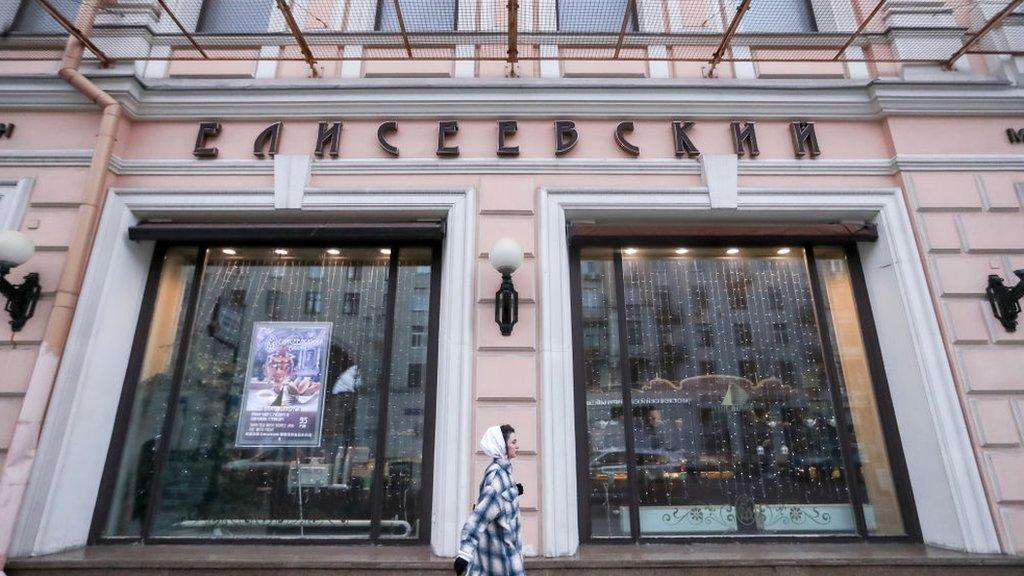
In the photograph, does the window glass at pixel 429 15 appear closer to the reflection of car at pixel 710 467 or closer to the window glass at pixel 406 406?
the window glass at pixel 406 406

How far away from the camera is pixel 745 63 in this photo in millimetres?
6633

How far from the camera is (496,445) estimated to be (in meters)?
3.89

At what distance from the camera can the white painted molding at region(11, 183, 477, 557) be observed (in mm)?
4949

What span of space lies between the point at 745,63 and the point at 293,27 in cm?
580

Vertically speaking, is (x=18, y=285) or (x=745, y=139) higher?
(x=745, y=139)

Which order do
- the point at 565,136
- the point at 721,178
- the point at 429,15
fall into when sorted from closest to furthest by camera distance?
1. the point at 721,178
2. the point at 565,136
3. the point at 429,15

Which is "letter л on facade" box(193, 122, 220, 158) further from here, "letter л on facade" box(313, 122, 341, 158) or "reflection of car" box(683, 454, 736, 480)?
"reflection of car" box(683, 454, 736, 480)

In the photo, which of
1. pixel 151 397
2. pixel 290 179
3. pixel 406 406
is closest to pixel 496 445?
pixel 406 406

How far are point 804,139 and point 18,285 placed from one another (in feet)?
30.9

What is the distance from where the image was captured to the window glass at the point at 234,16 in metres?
7.29

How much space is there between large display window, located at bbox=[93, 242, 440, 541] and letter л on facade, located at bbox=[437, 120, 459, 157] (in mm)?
1218

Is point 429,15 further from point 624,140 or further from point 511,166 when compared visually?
point 624,140

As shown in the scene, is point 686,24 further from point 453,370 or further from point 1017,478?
point 1017,478

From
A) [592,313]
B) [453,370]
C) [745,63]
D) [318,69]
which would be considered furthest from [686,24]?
[453,370]
